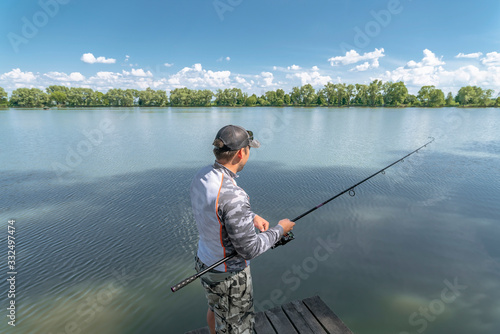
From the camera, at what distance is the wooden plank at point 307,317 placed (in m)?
3.44

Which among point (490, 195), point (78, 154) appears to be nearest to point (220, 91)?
point (78, 154)

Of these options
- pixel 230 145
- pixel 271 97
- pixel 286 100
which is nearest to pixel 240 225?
pixel 230 145

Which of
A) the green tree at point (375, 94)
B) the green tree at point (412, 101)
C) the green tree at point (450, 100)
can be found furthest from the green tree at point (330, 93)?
the green tree at point (450, 100)

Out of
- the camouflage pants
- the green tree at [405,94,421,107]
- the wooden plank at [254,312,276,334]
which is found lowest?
the wooden plank at [254,312,276,334]

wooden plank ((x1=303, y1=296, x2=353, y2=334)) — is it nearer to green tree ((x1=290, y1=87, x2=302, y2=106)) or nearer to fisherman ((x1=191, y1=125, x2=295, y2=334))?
fisherman ((x1=191, y1=125, x2=295, y2=334))

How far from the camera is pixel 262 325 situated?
3.54m

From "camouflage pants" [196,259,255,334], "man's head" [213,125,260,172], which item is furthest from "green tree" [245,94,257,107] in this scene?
"camouflage pants" [196,259,255,334]

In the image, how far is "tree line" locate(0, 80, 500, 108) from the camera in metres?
111

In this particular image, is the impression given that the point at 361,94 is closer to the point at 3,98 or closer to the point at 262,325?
the point at 262,325

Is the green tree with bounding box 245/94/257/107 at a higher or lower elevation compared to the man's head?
higher

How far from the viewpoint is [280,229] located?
256 centimetres

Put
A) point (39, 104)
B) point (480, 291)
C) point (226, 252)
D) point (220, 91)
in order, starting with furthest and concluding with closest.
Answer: point (220, 91) → point (39, 104) → point (480, 291) → point (226, 252)

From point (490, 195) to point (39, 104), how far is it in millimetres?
138875

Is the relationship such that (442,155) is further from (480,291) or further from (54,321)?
(54,321)
